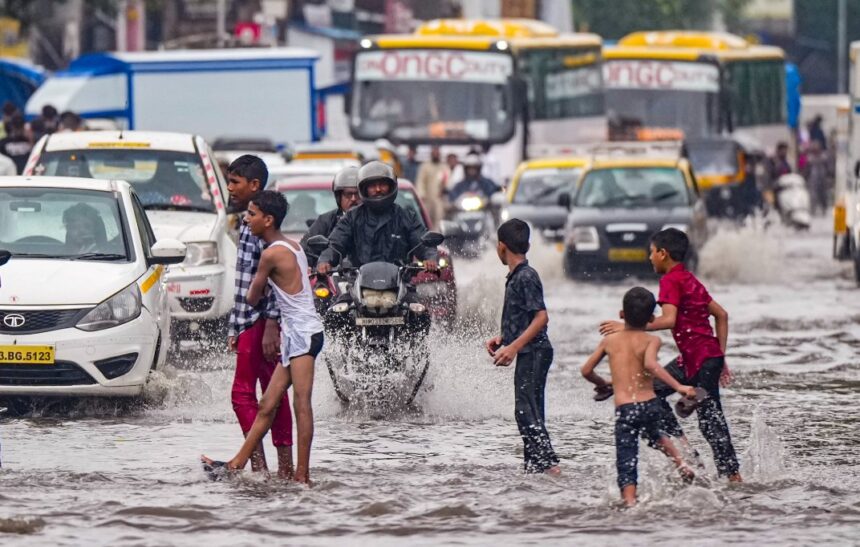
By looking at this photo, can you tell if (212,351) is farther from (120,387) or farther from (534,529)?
(534,529)

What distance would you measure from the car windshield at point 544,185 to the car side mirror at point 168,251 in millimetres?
15235

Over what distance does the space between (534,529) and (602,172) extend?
17686mm

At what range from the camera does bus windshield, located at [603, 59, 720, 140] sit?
41.8 meters

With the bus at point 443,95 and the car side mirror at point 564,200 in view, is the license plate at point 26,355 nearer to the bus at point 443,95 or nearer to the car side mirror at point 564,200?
the car side mirror at point 564,200

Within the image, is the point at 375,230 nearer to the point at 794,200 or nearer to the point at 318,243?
the point at 318,243

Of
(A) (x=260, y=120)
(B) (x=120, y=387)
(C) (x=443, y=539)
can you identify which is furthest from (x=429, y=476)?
(A) (x=260, y=120)

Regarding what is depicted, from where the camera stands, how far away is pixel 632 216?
1005 inches

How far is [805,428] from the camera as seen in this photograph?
41.8ft

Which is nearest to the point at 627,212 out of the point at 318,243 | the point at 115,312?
the point at 318,243

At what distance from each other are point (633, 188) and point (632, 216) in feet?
3.18

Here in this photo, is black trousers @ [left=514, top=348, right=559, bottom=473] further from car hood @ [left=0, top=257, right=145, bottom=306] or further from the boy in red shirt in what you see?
car hood @ [left=0, top=257, right=145, bottom=306]

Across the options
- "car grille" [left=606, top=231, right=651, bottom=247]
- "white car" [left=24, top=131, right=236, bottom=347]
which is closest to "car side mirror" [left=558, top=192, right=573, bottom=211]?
"car grille" [left=606, top=231, right=651, bottom=247]

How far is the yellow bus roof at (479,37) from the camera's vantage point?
34.4m

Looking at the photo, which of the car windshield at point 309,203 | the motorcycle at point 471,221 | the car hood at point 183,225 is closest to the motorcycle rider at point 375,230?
the car hood at point 183,225
